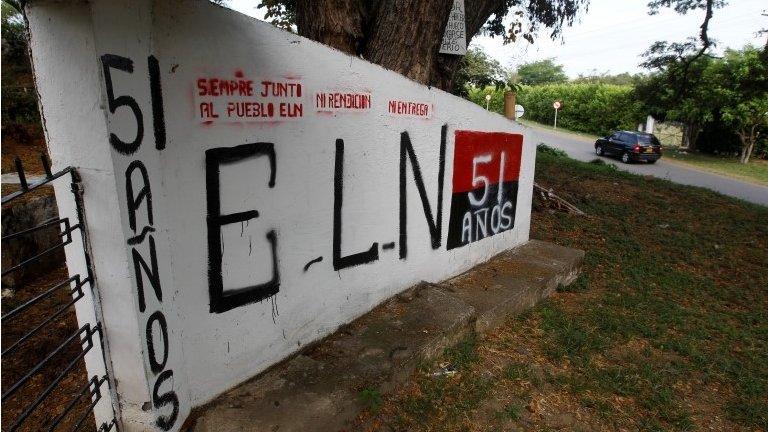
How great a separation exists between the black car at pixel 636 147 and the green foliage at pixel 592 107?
22.3 feet

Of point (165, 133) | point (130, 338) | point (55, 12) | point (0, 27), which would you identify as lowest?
point (130, 338)

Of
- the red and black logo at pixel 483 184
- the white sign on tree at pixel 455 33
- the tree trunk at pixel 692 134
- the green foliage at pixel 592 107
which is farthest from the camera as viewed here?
the green foliage at pixel 592 107

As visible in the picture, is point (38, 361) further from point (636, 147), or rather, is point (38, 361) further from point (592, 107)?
point (592, 107)

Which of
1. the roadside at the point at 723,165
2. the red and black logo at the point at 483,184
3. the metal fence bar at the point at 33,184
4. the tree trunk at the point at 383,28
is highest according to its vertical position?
the tree trunk at the point at 383,28

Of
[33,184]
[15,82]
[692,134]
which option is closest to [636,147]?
[692,134]

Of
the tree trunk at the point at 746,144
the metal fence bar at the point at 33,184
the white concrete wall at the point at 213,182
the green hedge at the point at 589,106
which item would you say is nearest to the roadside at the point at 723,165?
the tree trunk at the point at 746,144

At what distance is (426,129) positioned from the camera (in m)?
3.80

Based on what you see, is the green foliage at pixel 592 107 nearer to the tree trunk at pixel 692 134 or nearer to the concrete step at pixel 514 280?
the tree trunk at pixel 692 134

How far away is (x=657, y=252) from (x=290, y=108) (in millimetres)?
6093

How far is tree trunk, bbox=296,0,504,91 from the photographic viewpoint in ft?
15.5

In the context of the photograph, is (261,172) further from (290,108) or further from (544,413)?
(544,413)

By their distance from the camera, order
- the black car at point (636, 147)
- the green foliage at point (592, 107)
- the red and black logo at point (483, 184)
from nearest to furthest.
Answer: the red and black logo at point (483, 184) → the black car at point (636, 147) → the green foliage at point (592, 107)

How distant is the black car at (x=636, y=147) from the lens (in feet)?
62.7

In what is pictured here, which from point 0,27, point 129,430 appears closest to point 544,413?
point 129,430
